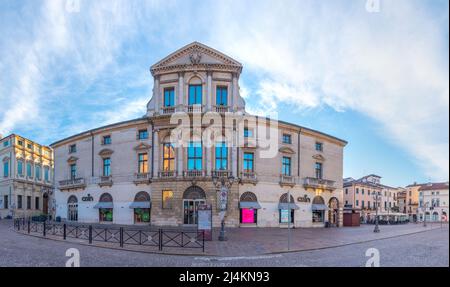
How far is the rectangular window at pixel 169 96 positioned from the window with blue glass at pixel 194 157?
538 cm

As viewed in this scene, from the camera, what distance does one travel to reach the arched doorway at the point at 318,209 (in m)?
33.7

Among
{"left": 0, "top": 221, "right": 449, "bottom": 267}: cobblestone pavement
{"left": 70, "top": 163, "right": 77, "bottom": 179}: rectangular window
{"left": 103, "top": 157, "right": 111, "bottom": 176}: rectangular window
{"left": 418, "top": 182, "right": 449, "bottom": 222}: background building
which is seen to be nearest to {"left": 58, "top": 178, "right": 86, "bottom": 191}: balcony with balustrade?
{"left": 70, "top": 163, "right": 77, "bottom": 179}: rectangular window

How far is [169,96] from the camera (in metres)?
30.1

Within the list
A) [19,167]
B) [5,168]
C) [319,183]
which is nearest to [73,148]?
[19,167]

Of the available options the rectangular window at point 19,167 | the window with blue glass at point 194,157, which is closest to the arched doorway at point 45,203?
the rectangular window at point 19,167

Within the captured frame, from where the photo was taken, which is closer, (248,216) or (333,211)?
(248,216)

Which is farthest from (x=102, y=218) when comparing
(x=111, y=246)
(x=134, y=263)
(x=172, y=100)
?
(x=134, y=263)

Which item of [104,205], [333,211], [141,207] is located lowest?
[333,211]

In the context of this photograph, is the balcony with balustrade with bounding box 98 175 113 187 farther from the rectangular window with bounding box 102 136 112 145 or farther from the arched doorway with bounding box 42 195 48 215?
the arched doorway with bounding box 42 195 48 215

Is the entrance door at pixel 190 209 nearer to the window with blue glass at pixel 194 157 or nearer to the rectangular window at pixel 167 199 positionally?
the rectangular window at pixel 167 199

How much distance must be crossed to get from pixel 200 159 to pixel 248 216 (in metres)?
7.99

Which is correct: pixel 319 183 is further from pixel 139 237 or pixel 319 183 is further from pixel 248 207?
pixel 139 237

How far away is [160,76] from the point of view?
3023cm
